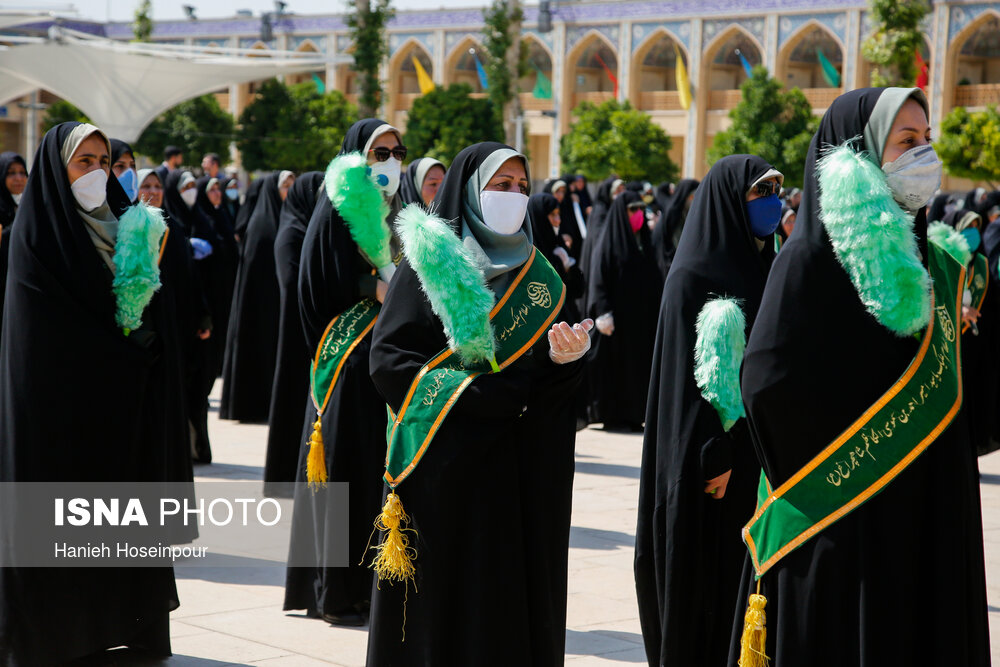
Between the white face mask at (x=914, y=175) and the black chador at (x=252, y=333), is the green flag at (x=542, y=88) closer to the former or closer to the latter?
the black chador at (x=252, y=333)

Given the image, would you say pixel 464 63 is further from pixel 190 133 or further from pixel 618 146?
pixel 618 146

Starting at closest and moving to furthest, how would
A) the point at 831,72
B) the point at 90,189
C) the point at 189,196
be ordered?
the point at 90,189
the point at 189,196
the point at 831,72

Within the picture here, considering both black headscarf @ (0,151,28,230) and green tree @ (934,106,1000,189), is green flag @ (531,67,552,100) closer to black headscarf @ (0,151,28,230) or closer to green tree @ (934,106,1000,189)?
green tree @ (934,106,1000,189)

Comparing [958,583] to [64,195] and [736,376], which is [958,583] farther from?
[64,195]

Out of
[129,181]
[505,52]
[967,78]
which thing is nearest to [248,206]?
[129,181]

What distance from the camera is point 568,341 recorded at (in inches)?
126

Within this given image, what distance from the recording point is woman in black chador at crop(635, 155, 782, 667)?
3562 millimetres

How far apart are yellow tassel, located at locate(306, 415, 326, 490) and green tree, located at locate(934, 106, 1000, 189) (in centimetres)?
2467

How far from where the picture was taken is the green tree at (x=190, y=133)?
110 ft

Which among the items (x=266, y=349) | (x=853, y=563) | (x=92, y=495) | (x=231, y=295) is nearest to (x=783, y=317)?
(x=853, y=563)

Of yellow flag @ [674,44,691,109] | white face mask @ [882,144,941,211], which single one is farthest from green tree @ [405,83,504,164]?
white face mask @ [882,144,941,211]

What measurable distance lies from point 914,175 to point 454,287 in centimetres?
116

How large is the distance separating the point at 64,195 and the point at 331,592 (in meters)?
1.73

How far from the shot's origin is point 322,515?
4770mm
